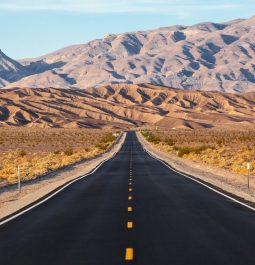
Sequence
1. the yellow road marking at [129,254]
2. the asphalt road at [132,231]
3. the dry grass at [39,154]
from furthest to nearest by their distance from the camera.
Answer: the dry grass at [39,154] < the asphalt road at [132,231] < the yellow road marking at [129,254]

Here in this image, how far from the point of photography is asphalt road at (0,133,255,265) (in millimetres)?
11000

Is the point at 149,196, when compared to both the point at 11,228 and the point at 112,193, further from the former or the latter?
the point at 11,228

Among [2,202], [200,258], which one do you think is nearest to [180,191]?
[2,202]

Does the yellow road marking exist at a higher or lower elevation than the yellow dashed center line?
higher

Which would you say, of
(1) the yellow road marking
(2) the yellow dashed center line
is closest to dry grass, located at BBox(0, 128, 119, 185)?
(2) the yellow dashed center line

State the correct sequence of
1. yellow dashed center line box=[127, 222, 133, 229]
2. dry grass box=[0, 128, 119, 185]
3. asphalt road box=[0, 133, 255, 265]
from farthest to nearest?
1. dry grass box=[0, 128, 119, 185]
2. yellow dashed center line box=[127, 222, 133, 229]
3. asphalt road box=[0, 133, 255, 265]

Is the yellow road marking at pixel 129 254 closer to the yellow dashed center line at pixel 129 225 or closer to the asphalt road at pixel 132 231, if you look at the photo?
the asphalt road at pixel 132 231

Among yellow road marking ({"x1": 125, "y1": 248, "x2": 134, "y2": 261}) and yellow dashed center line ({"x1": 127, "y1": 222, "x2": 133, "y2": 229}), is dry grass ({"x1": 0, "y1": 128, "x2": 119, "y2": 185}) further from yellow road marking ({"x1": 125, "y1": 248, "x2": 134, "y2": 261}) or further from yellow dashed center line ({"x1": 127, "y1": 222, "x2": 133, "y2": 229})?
yellow road marking ({"x1": 125, "y1": 248, "x2": 134, "y2": 261})

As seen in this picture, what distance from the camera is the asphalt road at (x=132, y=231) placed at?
1100cm

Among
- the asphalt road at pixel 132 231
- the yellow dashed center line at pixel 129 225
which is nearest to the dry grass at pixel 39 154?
the asphalt road at pixel 132 231

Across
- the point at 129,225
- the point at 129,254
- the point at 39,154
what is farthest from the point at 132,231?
the point at 39,154

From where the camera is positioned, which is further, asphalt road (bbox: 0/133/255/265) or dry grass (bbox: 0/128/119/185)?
dry grass (bbox: 0/128/119/185)

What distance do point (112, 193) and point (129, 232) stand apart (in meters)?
10.9

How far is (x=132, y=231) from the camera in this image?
46.7 feet
